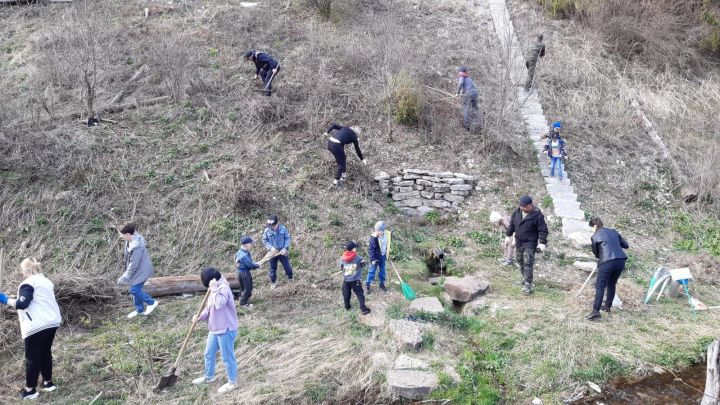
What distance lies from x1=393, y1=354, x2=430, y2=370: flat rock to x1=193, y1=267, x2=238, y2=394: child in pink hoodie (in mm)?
→ 1855

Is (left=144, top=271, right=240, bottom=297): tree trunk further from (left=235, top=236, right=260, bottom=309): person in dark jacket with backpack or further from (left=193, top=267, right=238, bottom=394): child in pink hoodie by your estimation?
(left=193, top=267, right=238, bottom=394): child in pink hoodie

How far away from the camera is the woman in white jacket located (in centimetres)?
622

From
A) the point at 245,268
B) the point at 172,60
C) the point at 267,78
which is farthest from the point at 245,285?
the point at 172,60

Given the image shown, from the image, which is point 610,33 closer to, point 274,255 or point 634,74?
point 634,74

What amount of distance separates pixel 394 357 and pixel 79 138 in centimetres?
759

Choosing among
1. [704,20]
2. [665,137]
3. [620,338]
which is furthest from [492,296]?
[704,20]

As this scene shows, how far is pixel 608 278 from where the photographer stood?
7664 mm

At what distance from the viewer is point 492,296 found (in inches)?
340

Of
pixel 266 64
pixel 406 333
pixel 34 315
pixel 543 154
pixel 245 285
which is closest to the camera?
pixel 34 315

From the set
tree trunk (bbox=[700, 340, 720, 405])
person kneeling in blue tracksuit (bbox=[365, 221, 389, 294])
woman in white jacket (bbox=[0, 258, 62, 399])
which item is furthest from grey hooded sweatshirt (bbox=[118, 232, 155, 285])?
tree trunk (bbox=[700, 340, 720, 405])

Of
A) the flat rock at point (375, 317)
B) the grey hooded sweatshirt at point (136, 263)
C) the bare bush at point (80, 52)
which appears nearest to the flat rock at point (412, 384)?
the flat rock at point (375, 317)

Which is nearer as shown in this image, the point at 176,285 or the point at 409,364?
the point at 409,364

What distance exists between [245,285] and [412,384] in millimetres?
2727

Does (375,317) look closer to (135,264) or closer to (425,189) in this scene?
(135,264)
